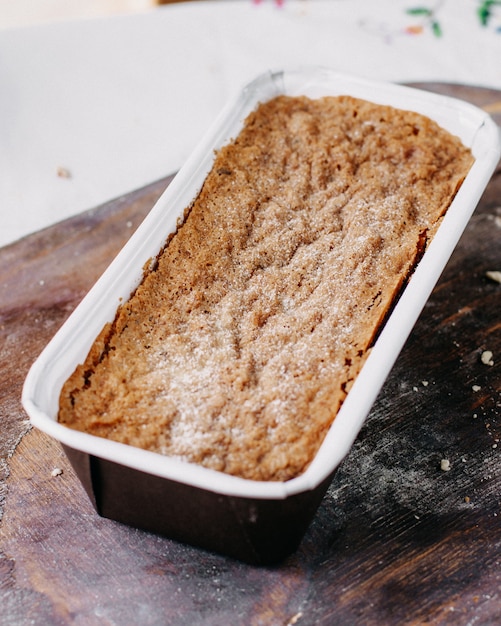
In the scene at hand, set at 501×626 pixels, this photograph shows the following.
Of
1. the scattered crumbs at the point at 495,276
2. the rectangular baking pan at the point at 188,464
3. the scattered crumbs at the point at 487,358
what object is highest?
the rectangular baking pan at the point at 188,464

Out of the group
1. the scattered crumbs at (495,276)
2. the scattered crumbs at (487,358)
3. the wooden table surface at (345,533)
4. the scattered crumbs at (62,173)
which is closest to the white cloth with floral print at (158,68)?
the scattered crumbs at (62,173)

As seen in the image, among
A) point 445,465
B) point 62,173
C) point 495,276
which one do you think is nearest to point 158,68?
point 62,173

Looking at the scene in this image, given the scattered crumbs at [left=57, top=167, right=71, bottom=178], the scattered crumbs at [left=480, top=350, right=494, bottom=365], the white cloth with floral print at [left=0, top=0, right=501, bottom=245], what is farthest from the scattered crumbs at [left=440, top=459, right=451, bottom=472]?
the scattered crumbs at [left=57, top=167, right=71, bottom=178]

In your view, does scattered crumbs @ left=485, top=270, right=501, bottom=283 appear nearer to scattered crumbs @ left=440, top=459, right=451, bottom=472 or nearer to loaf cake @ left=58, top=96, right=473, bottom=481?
loaf cake @ left=58, top=96, right=473, bottom=481

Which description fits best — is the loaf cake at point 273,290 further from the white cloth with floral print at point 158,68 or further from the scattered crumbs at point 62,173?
the scattered crumbs at point 62,173

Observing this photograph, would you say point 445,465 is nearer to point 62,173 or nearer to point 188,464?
point 188,464

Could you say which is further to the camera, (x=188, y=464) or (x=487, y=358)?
(x=487, y=358)
